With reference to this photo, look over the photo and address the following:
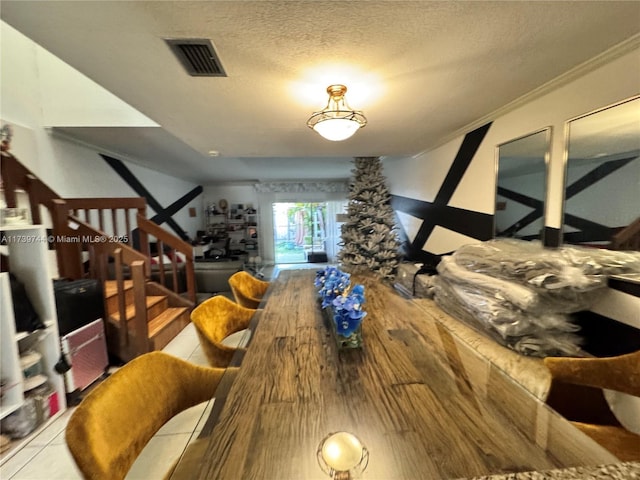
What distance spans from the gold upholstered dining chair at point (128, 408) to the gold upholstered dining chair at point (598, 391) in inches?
62.6

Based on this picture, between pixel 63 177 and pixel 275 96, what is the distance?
11.7 ft

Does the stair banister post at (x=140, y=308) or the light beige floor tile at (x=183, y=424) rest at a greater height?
the stair banister post at (x=140, y=308)

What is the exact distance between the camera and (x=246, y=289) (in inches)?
97.8

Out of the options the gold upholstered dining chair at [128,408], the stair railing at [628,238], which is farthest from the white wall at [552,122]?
the gold upholstered dining chair at [128,408]

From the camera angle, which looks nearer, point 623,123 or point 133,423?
point 133,423

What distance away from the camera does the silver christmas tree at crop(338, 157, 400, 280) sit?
363 cm

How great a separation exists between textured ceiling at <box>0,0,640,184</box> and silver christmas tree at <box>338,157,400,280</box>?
1.52 metres

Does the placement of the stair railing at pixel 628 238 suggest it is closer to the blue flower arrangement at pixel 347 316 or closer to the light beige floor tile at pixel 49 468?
the blue flower arrangement at pixel 347 316

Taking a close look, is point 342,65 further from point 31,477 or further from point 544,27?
point 31,477

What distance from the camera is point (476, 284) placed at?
1.76 m

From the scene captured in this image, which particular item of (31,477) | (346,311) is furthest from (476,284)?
(31,477)

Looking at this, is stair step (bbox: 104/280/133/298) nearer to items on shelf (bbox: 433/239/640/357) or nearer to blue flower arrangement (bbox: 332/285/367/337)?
blue flower arrangement (bbox: 332/285/367/337)

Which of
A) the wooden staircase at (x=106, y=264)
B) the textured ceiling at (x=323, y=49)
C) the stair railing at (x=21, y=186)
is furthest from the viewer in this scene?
the wooden staircase at (x=106, y=264)

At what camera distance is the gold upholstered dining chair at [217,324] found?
1.45 m
